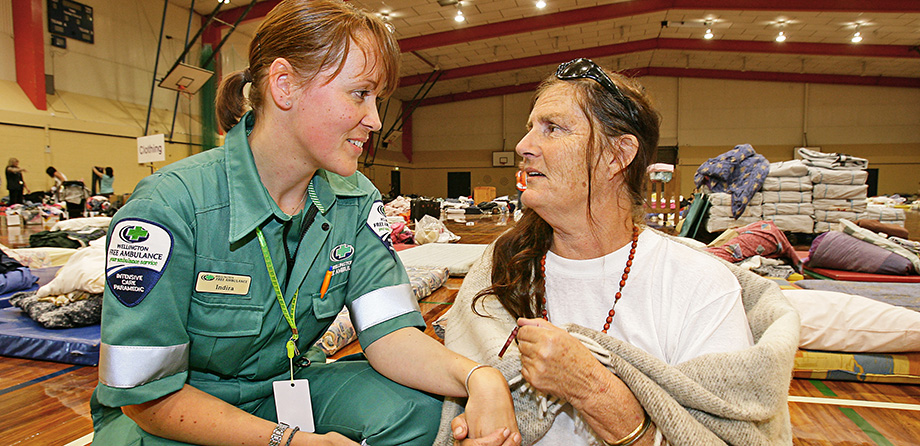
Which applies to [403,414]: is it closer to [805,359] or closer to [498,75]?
[805,359]

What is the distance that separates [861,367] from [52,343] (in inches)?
120

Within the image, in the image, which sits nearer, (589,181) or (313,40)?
(313,40)

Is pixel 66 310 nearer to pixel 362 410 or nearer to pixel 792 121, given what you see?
pixel 362 410

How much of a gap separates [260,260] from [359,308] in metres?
0.27

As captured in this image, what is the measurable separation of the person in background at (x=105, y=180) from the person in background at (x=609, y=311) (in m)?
10.1

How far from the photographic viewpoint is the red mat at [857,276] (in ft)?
10.1

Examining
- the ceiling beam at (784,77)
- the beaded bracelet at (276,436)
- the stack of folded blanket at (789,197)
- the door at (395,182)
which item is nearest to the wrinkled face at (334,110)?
the beaded bracelet at (276,436)

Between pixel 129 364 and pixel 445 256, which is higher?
pixel 129 364

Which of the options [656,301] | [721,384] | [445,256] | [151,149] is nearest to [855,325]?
[656,301]

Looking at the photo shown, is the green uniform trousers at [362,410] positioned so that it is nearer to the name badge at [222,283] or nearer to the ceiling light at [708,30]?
the name badge at [222,283]

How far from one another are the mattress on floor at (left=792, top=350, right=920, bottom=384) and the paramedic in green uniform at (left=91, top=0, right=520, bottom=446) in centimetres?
149

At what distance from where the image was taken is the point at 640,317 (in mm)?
1054

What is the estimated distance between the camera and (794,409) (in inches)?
60.8

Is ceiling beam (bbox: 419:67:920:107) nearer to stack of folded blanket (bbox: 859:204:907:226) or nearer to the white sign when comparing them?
stack of folded blanket (bbox: 859:204:907:226)
